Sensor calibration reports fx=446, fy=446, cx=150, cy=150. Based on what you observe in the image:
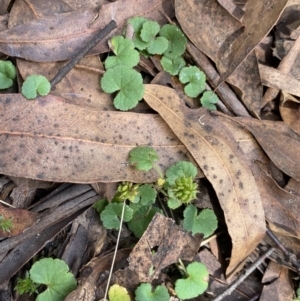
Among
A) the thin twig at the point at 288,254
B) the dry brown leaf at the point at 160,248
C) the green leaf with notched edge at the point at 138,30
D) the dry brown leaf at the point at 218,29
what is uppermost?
the dry brown leaf at the point at 218,29

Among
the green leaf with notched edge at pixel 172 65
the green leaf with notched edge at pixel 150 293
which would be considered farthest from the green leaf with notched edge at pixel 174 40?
the green leaf with notched edge at pixel 150 293

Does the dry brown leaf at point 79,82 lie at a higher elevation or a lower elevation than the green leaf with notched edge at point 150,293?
higher

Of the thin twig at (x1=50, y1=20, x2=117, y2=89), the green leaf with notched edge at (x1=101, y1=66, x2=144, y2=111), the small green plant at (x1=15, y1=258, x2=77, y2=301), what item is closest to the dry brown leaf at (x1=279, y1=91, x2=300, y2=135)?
the green leaf with notched edge at (x1=101, y1=66, x2=144, y2=111)

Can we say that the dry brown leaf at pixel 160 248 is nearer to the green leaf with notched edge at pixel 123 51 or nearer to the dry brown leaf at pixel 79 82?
the dry brown leaf at pixel 79 82

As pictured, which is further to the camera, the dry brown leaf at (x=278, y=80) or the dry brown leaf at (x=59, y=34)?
the dry brown leaf at (x=278, y=80)

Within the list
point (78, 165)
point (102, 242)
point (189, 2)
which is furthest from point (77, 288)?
point (189, 2)

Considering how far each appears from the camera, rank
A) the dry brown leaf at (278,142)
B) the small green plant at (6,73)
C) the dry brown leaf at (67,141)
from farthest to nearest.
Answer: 1. the dry brown leaf at (278,142)
2. the small green plant at (6,73)
3. the dry brown leaf at (67,141)

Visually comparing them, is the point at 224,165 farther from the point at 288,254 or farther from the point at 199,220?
the point at 288,254
